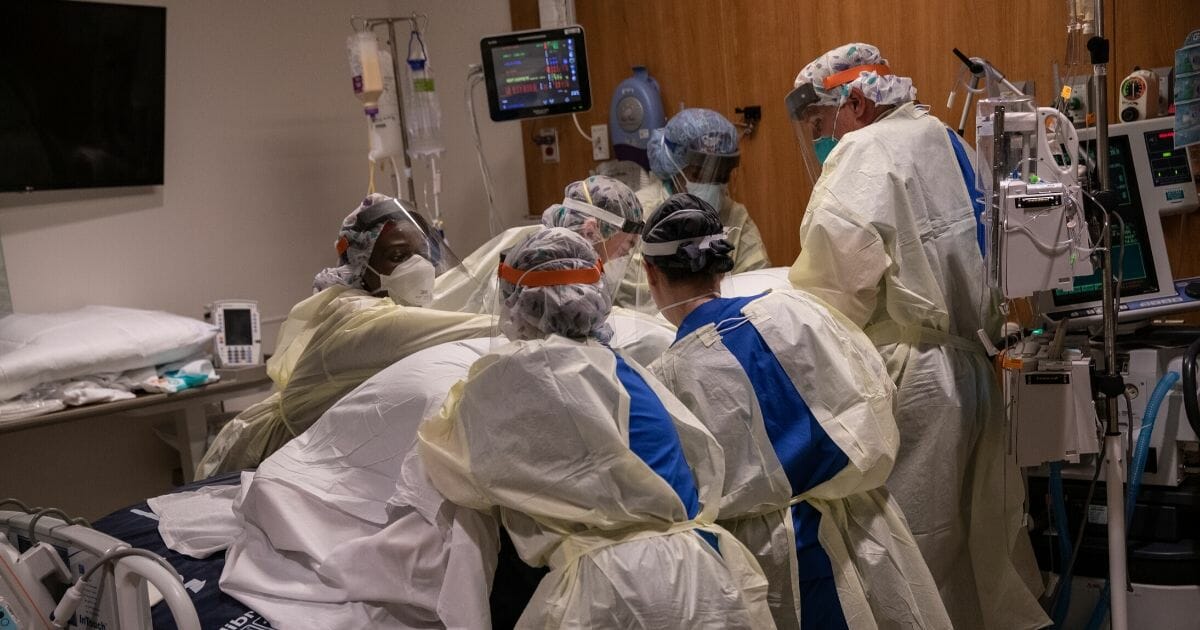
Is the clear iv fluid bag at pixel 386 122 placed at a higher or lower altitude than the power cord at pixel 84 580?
higher

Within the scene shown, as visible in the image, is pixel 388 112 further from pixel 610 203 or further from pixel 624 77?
Answer: pixel 610 203

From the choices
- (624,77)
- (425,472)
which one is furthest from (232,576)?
(624,77)

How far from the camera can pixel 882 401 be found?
6.40 ft

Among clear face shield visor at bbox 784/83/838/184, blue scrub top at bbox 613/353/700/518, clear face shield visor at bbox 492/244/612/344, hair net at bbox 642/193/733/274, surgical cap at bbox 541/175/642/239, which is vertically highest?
clear face shield visor at bbox 784/83/838/184

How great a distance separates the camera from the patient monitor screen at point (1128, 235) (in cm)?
254

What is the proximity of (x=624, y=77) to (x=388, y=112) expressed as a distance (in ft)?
3.37

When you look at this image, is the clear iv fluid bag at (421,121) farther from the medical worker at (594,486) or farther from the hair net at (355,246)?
the medical worker at (594,486)

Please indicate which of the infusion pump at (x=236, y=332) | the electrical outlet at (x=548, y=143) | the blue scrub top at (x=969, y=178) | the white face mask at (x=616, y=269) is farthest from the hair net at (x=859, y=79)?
the infusion pump at (x=236, y=332)

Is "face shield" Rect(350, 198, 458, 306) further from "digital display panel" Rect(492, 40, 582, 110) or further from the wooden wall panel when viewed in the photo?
the wooden wall panel

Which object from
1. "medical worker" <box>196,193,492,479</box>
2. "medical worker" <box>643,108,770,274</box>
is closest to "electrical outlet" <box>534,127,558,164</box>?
"medical worker" <box>643,108,770,274</box>

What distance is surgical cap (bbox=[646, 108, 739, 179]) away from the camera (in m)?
3.59

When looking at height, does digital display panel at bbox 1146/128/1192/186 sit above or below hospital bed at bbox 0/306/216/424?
above

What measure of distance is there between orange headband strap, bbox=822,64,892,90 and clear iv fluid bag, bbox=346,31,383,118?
78.0 inches

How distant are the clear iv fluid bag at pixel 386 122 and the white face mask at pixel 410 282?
1.46 meters
